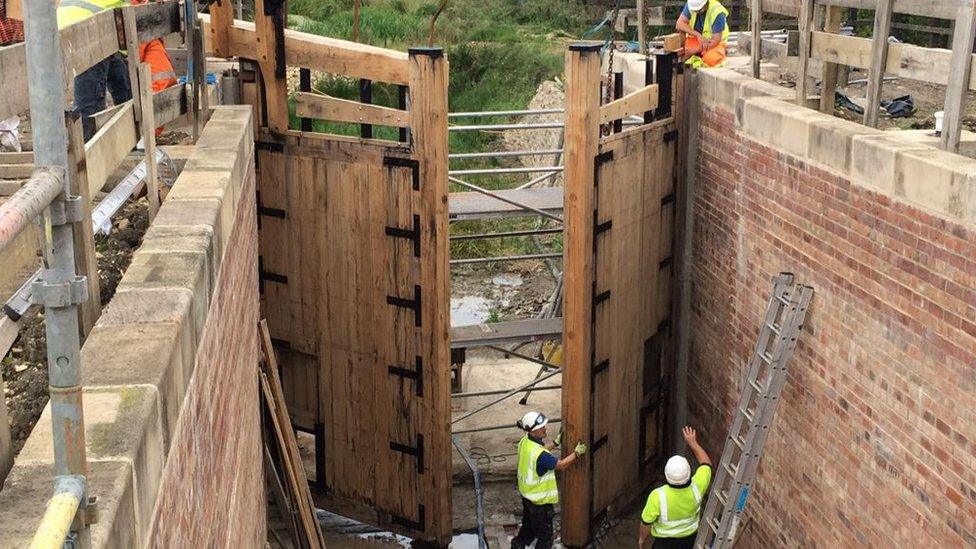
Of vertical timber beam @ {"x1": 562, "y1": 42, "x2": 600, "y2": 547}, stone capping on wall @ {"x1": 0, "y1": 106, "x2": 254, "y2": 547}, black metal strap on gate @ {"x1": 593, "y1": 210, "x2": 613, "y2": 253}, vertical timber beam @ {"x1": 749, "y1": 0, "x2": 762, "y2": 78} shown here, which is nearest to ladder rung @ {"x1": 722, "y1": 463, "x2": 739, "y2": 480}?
vertical timber beam @ {"x1": 562, "y1": 42, "x2": 600, "y2": 547}

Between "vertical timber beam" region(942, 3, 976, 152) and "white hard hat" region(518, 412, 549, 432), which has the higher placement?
"vertical timber beam" region(942, 3, 976, 152)

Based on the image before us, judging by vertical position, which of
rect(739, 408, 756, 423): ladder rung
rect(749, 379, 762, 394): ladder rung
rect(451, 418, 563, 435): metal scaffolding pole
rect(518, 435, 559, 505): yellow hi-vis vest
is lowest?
rect(451, 418, 563, 435): metal scaffolding pole

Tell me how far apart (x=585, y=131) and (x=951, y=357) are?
366cm

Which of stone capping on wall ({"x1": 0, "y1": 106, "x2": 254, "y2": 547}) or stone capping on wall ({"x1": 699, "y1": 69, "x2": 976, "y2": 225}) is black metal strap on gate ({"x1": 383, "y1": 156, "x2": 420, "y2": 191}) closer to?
stone capping on wall ({"x1": 699, "y1": 69, "x2": 976, "y2": 225})

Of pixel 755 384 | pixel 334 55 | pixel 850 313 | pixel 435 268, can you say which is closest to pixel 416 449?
pixel 435 268

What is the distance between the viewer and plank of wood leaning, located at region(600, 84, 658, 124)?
8898 millimetres

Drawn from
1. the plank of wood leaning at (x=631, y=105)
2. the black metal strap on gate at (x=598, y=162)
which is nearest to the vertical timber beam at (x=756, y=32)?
the plank of wood leaning at (x=631, y=105)

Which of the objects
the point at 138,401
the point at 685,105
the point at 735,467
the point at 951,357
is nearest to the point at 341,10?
the point at 685,105

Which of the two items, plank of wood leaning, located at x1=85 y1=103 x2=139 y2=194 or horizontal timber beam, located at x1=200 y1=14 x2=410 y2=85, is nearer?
plank of wood leaning, located at x1=85 y1=103 x2=139 y2=194

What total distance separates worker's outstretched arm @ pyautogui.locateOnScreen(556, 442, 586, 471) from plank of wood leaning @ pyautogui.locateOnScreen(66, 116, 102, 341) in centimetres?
570

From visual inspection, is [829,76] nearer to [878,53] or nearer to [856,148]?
[878,53]

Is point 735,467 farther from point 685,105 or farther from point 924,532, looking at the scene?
point 685,105

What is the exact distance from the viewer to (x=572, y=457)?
9047 mm

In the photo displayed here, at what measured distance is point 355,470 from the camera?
957cm
